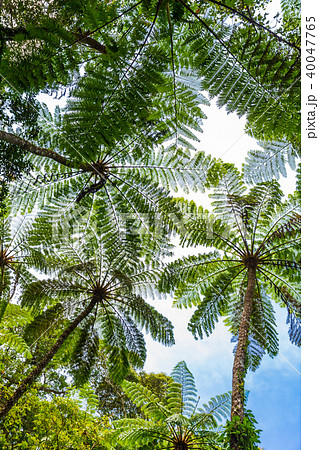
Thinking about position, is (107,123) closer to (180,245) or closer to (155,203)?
(155,203)

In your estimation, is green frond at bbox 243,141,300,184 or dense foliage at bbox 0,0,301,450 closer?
dense foliage at bbox 0,0,301,450

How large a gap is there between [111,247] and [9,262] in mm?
1562

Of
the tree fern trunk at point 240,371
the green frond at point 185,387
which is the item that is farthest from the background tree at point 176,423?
the tree fern trunk at point 240,371

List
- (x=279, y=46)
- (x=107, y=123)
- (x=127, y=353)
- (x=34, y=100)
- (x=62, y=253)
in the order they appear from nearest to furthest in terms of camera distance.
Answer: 1. (x=279, y=46)
2. (x=107, y=123)
3. (x=34, y=100)
4. (x=127, y=353)
5. (x=62, y=253)

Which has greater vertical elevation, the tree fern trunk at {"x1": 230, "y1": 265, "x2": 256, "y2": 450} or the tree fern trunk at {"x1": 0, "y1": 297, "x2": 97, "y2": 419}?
the tree fern trunk at {"x1": 230, "y1": 265, "x2": 256, "y2": 450}

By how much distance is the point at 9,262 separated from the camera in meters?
3.86

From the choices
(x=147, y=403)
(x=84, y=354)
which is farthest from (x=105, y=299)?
(x=147, y=403)

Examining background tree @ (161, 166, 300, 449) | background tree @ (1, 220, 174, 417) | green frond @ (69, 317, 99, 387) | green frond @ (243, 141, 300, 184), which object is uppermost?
green frond @ (243, 141, 300, 184)
